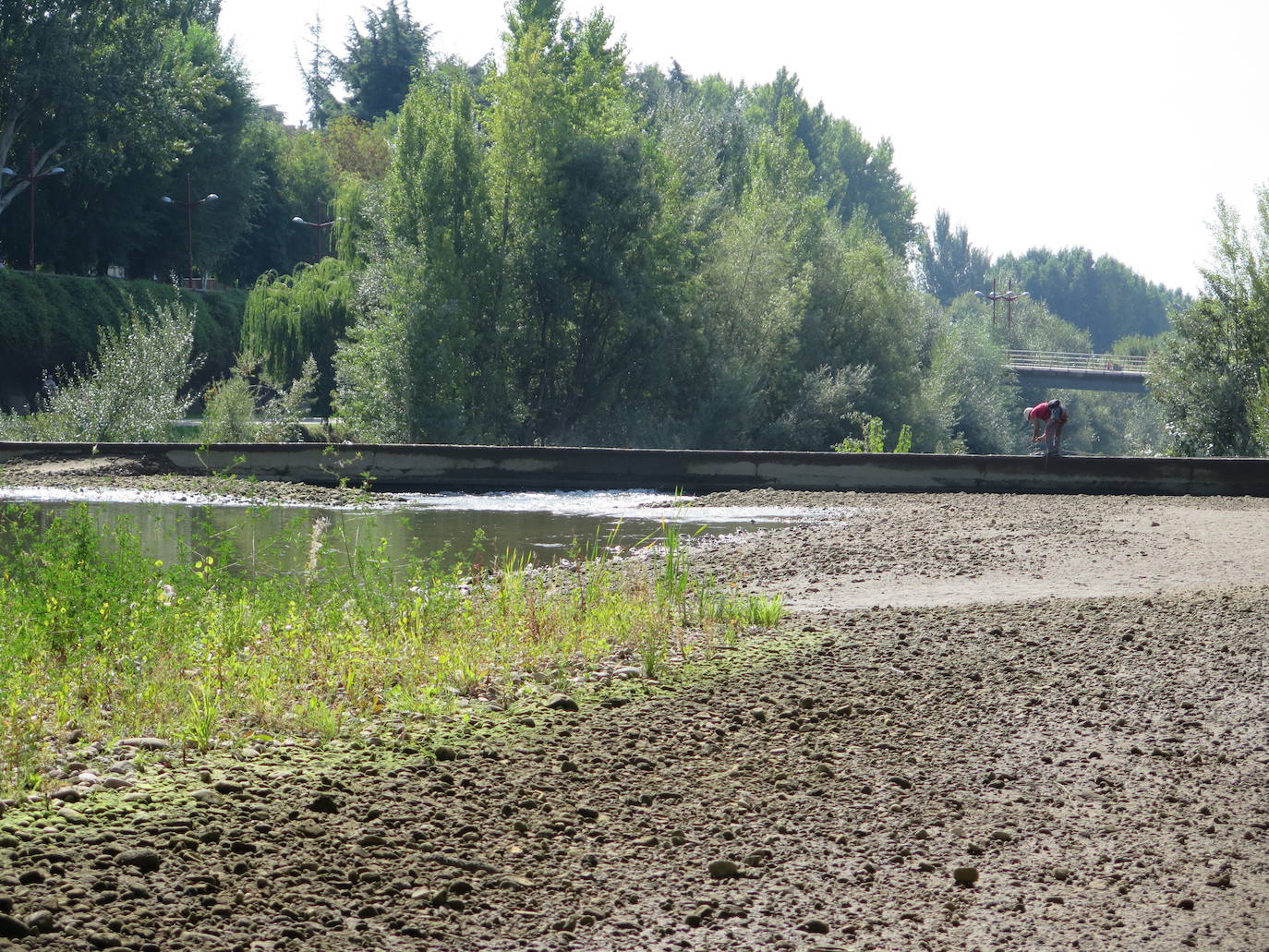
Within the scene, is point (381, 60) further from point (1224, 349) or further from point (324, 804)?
point (324, 804)

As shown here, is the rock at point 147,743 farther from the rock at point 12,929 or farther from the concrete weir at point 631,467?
the concrete weir at point 631,467

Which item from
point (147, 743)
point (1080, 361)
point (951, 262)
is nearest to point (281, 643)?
point (147, 743)

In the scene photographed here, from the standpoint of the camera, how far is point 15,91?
42750mm

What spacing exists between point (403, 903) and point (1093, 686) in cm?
375

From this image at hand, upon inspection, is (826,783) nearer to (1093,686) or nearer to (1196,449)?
(1093,686)

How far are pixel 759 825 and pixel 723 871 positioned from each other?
17.5 inches

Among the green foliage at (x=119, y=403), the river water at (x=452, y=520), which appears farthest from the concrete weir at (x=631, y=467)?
the green foliage at (x=119, y=403)

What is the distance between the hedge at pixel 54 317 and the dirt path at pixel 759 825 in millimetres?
32947

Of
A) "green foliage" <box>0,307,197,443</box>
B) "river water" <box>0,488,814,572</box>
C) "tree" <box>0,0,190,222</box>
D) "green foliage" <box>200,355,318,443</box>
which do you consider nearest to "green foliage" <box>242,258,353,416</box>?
"green foliage" <box>200,355,318,443</box>

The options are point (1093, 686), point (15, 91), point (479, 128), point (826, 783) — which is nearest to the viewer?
point (826, 783)

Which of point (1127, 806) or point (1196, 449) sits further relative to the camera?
point (1196, 449)

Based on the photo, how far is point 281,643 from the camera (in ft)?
21.7

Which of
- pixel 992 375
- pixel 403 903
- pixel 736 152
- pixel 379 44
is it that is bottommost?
pixel 403 903

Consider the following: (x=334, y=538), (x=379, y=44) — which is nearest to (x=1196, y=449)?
(x=334, y=538)
